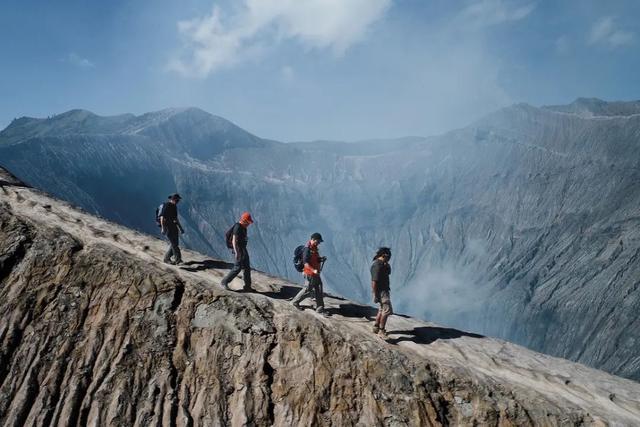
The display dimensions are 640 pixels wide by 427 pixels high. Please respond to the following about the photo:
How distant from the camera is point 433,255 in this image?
72.3 metres

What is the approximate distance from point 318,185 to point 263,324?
77.4 metres

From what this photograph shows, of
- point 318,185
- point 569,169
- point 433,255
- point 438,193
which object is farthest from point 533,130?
point 318,185

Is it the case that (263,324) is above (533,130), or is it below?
below

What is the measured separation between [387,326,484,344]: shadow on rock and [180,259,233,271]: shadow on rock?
6.12 metres

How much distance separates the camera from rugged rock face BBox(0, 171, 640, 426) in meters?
9.08

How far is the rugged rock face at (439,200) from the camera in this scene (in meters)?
50.0

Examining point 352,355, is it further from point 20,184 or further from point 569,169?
point 569,169

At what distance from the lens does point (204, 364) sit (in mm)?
9742

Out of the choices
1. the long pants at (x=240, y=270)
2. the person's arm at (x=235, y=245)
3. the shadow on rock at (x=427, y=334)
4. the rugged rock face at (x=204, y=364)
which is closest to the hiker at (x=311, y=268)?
the rugged rock face at (x=204, y=364)

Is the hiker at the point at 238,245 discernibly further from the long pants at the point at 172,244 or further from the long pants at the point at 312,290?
the long pants at the point at 172,244

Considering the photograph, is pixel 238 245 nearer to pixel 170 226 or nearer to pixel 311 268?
pixel 311 268

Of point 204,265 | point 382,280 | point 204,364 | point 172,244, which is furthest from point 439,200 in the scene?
point 204,364

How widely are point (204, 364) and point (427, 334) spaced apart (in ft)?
22.0

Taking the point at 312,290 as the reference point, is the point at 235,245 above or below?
above
